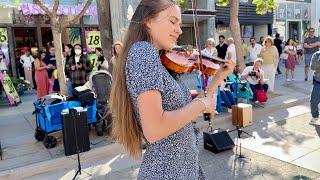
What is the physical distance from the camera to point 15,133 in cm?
684

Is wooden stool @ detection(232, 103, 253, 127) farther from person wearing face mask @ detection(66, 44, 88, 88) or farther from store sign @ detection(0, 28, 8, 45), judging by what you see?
store sign @ detection(0, 28, 8, 45)

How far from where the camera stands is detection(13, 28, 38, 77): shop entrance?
12914 millimetres

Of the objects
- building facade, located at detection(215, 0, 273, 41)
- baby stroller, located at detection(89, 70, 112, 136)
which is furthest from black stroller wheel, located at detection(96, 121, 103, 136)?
building facade, located at detection(215, 0, 273, 41)

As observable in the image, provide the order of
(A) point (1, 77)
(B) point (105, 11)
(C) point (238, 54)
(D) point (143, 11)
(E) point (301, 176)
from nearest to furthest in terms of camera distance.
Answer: (D) point (143, 11), (E) point (301, 176), (B) point (105, 11), (A) point (1, 77), (C) point (238, 54)

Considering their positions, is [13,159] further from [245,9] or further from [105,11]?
[245,9]

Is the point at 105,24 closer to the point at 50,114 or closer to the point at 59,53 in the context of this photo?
the point at 59,53

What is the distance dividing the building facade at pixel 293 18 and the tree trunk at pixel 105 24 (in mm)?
17741

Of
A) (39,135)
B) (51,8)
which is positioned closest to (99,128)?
(39,135)

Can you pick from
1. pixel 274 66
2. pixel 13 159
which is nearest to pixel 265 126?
pixel 274 66

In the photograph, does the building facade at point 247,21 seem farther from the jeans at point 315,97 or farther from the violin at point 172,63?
the violin at point 172,63

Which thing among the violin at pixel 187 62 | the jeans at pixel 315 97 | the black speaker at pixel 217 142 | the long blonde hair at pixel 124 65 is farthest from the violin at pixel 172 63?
the jeans at pixel 315 97

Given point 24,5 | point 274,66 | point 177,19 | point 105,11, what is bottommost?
point 274,66

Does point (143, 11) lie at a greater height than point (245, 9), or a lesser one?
lesser

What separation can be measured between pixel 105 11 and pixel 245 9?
14522mm
